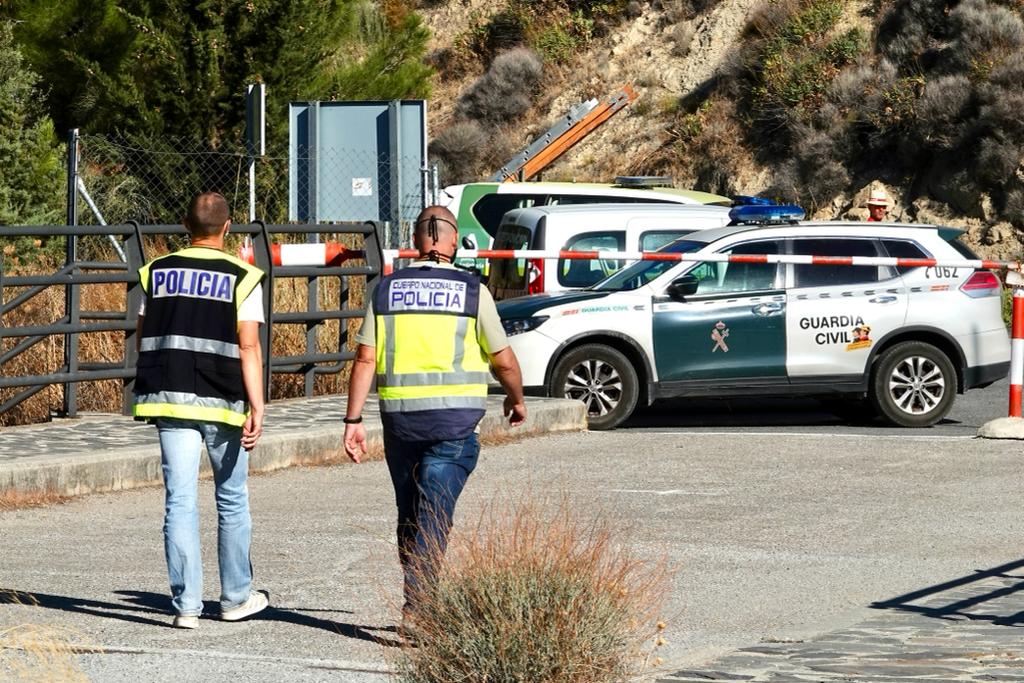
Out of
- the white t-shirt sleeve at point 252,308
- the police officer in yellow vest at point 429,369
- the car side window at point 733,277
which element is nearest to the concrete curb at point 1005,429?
the car side window at point 733,277

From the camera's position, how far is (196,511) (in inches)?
272

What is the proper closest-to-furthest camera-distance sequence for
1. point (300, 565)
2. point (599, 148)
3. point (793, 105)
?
point (300, 565)
point (793, 105)
point (599, 148)

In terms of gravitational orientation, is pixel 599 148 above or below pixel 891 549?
above

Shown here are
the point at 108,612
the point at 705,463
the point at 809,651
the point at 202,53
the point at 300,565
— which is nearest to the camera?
the point at 809,651

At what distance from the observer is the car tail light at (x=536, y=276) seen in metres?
15.8

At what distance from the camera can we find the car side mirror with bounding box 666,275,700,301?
13.9 meters

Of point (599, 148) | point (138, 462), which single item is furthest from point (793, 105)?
point (138, 462)

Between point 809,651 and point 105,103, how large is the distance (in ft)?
77.4

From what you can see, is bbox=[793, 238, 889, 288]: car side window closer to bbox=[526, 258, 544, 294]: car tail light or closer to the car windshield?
the car windshield

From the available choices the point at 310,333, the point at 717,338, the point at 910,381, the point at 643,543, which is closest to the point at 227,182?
the point at 310,333

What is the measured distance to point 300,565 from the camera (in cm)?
824

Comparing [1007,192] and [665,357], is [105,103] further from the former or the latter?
[665,357]

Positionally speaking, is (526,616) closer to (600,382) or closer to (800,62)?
(600,382)

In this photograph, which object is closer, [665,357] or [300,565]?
[300,565]
